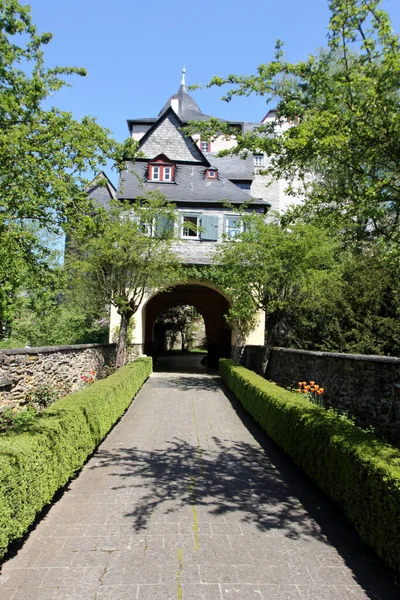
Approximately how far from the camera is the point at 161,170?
938 inches

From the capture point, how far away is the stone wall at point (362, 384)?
7.09m

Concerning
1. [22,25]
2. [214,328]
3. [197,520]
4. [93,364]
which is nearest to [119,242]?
[93,364]

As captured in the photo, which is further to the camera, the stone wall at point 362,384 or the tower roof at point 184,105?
the tower roof at point 184,105

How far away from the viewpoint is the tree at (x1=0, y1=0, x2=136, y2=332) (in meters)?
6.11

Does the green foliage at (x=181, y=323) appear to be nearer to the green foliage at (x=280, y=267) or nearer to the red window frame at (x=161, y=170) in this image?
the red window frame at (x=161, y=170)

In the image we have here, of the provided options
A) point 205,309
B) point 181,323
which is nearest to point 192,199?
point 205,309

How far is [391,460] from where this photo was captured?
4.05 meters

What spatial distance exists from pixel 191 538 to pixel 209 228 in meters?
17.8

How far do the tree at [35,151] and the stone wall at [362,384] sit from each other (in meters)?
4.99

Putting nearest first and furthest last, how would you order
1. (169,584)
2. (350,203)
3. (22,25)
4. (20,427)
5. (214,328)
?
(169,584) → (20,427) → (350,203) → (22,25) → (214,328)

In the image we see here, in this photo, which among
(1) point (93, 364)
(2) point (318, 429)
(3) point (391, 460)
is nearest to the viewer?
(3) point (391, 460)

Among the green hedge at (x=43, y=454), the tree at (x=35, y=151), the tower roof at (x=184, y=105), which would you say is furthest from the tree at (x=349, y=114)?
the tower roof at (x=184, y=105)

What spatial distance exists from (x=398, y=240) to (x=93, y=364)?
32.2 feet

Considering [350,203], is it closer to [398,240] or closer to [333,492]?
[398,240]
